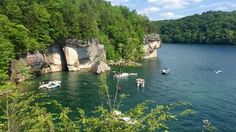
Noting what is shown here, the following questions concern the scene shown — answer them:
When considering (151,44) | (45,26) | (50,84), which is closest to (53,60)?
(45,26)

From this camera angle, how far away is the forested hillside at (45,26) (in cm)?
7212

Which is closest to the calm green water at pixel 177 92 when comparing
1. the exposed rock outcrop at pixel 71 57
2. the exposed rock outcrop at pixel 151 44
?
the exposed rock outcrop at pixel 71 57

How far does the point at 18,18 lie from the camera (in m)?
80.9

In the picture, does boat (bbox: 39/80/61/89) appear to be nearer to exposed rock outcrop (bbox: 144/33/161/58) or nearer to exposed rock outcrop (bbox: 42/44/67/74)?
exposed rock outcrop (bbox: 42/44/67/74)

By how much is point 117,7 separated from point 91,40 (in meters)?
54.4

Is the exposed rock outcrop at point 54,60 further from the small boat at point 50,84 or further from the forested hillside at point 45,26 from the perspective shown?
Result: the small boat at point 50,84

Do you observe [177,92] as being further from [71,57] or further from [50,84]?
[71,57]

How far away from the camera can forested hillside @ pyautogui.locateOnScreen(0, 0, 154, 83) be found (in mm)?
72125

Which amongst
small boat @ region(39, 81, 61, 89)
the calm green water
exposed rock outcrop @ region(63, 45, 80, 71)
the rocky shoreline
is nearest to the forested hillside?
the rocky shoreline

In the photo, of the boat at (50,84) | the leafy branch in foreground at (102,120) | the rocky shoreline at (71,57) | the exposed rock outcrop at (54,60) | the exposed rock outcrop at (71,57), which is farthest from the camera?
the exposed rock outcrop at (71,57)

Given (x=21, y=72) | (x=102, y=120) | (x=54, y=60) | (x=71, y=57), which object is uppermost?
(x=21, y=72)

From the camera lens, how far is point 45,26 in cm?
8688

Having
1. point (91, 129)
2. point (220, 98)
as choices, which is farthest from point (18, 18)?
point (91, 129)

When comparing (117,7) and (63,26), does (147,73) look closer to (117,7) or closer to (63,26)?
(63,26)
